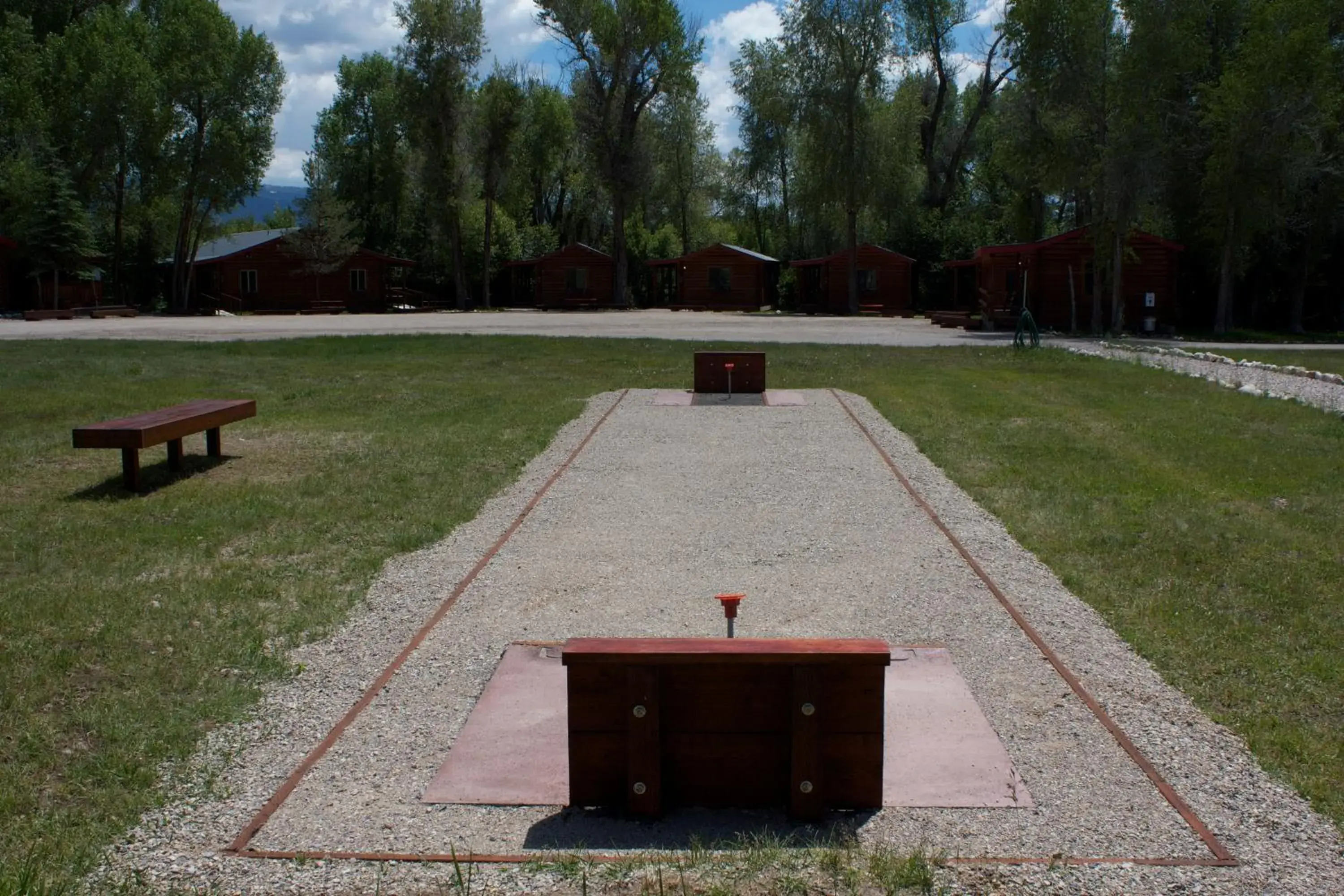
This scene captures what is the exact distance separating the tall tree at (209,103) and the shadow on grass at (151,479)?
47720mm

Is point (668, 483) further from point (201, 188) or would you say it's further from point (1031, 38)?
point (201, 188)

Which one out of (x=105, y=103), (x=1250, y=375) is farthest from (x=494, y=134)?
(x=1250, y=375)

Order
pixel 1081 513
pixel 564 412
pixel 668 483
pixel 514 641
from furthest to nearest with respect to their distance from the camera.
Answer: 1. pixel 564 412
2. pixel 668 483
3. pixel 1081 513
4. pixel 514 641

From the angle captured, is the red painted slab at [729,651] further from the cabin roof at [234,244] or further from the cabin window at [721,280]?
the cabin roof at [234,244]

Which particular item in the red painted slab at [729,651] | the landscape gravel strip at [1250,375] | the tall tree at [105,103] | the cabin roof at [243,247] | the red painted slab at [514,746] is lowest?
the red painted slab at [514,746]

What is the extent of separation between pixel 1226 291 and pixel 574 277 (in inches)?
1307

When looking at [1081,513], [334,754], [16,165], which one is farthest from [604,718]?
[16,165]

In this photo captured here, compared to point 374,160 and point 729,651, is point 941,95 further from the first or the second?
point 729,651

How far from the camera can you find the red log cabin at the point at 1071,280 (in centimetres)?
3694

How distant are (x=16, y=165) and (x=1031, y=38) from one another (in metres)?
39.9

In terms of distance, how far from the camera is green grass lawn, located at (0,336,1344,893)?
456 centimetres

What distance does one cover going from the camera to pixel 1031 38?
34.7 metres

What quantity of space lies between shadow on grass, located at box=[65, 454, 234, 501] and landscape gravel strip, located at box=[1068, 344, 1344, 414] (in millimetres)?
12598

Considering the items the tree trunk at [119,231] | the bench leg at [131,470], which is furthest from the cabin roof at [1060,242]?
the tree trunk at [119,231]
